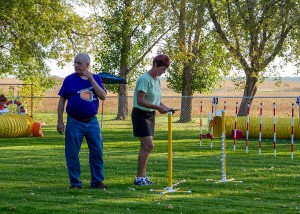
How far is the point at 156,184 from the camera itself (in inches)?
462

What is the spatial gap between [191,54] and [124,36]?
5583 millimetres

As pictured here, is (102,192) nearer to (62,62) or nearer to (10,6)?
(10,6)

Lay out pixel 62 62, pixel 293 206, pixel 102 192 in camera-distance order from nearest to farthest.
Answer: pixel 293 206, pixel 102 192, pixel 62 62

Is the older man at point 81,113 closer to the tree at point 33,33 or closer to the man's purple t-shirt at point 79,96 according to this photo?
the man's purple t-shirt at point 79,96

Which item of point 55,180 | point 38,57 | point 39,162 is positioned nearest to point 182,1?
point 38,57

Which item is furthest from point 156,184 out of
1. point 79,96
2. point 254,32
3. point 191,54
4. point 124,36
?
point 124,36

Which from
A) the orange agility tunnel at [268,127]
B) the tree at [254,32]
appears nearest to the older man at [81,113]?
the orange agility tunnel at [268,127]

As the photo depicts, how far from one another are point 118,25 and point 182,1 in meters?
9.15

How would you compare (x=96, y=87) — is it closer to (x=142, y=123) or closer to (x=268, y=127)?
(x=142, y=123)

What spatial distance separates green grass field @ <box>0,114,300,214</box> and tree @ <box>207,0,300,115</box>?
11.4 m

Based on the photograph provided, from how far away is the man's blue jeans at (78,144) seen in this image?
11.1 meters

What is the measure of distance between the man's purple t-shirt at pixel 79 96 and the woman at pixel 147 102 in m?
0.57

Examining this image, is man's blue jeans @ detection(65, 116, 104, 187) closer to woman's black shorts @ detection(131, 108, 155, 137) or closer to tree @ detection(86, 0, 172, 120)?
woman's black shorts @ detection(131, 108, 155, 137)

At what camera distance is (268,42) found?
3484cm
